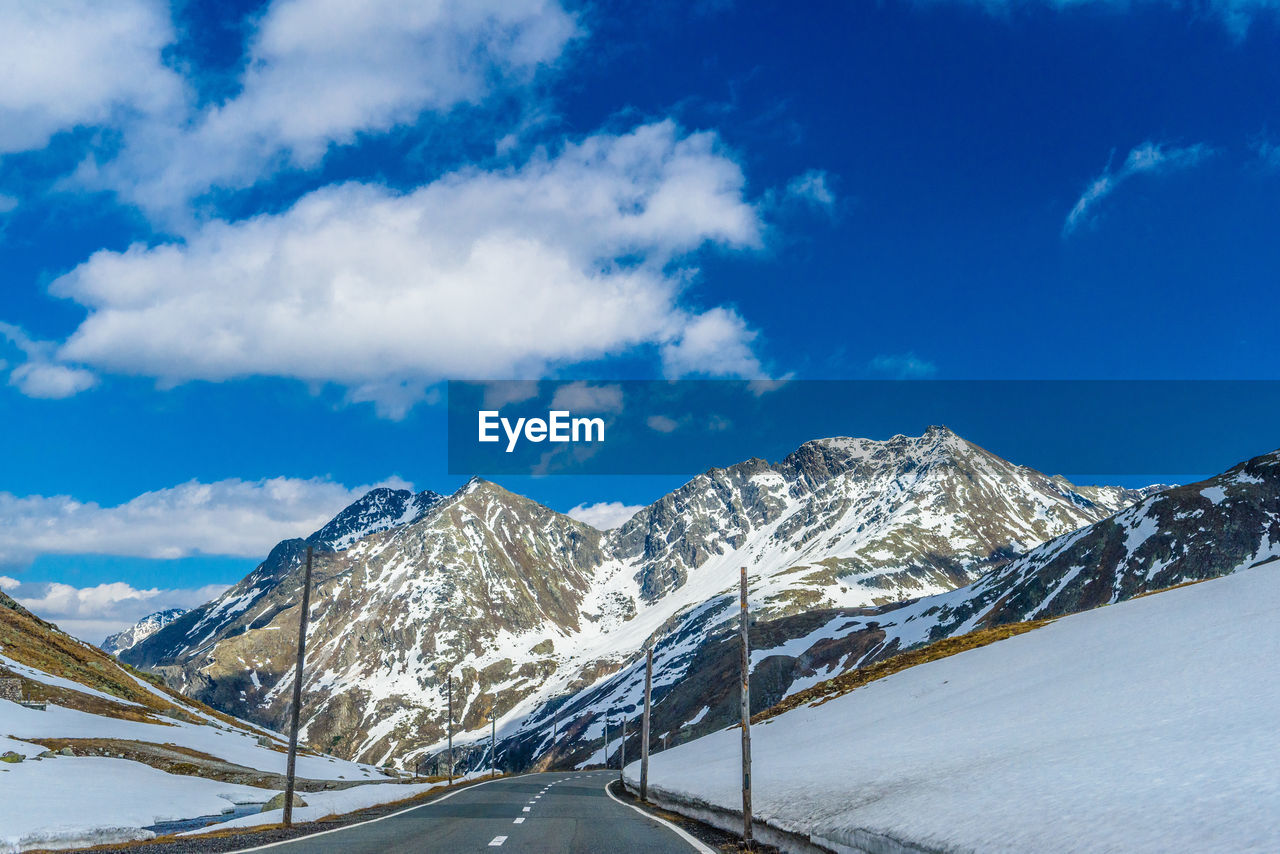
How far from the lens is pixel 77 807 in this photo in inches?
1070

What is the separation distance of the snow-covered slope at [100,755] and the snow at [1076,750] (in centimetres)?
1933

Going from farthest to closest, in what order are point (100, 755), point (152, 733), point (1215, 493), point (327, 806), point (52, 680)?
point (1215, 493)
point (52, 680)
point (152, 733)
point (100, 755)
point (327, 806)

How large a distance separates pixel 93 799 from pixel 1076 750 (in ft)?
108

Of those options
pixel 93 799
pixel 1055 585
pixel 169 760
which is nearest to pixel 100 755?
pixel 169 760

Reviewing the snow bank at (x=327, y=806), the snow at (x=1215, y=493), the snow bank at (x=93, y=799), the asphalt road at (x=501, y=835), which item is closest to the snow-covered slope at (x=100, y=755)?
the snow bank at (x=93, y=799)

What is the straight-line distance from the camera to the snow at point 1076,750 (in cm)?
1034

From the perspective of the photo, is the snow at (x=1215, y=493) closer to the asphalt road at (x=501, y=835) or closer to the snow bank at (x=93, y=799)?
the asphalt road at (x=501, y=835)

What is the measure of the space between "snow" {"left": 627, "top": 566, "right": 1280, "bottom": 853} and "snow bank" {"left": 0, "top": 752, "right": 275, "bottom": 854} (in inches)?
679

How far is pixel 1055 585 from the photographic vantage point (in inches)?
6275

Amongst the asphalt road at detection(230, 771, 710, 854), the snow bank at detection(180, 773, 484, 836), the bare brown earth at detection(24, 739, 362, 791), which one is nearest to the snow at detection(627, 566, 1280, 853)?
the asphalt road at detection(230, 771, 710, 854)

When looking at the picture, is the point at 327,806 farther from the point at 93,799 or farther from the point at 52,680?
the point at 52,680

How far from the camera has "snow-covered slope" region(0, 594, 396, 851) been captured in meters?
25.5

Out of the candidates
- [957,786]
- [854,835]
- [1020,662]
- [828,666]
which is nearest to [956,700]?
[1020,662]

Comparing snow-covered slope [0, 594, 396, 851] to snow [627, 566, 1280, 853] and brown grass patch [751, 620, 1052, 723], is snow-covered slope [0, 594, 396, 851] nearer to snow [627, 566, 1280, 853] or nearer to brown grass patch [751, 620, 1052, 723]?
snow [627, 566, 1280, 853]
